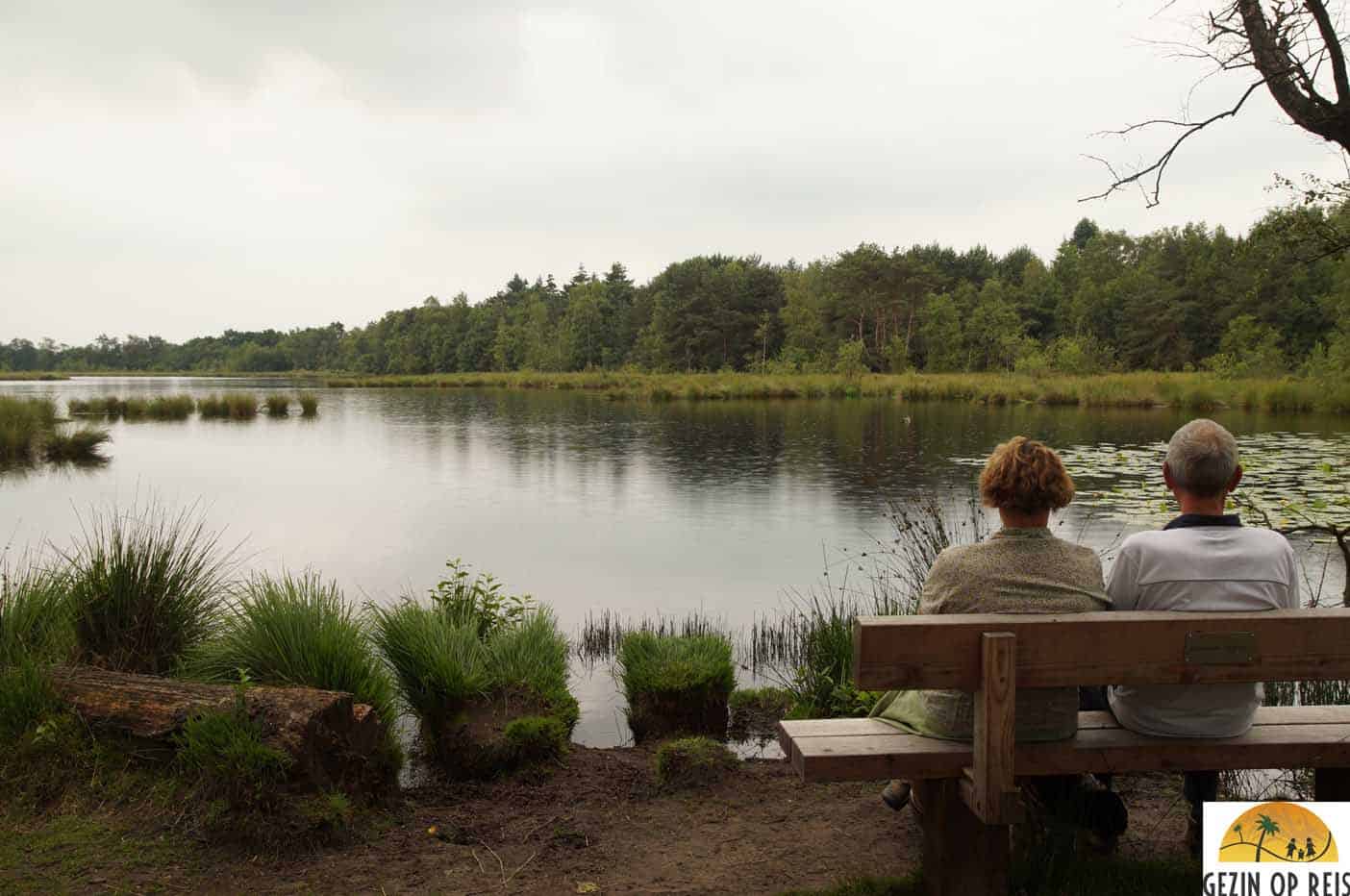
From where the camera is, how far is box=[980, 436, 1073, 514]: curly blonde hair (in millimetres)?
2584

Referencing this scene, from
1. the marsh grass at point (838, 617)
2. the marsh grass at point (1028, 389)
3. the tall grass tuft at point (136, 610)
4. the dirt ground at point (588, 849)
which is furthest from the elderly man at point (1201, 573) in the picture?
the marsh grass at point (1028, 389)

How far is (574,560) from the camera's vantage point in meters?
9.99

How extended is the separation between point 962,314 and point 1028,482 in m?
61.7

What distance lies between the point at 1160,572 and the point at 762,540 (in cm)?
816

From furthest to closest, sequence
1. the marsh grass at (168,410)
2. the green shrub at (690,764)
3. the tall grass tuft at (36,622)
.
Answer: the marsh grass at (168,410) < the tall grass tuft at (36,622) < the green shrub at (690,764)

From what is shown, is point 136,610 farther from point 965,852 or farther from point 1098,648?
point 1098,648

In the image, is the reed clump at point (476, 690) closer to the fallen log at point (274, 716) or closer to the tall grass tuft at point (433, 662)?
the tall grass tuft at point (433, 662)

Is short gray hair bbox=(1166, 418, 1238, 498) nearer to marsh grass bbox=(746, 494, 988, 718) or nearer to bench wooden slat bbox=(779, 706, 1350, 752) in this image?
bench wooden slat bbox=(779, 706, 1350, 752)

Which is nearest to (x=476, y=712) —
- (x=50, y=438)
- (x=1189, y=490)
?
(x=1189, y=490)

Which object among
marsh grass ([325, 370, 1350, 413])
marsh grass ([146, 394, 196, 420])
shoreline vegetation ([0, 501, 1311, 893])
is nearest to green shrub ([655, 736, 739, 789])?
shoreline vegetation ([0, 501, 1311, 893])

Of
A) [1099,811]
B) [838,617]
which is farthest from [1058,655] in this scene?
[838,617]

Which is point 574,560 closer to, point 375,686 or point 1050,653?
point 375,686

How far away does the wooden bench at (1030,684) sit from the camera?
2.22 m

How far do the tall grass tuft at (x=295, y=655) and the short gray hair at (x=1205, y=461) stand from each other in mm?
3194
